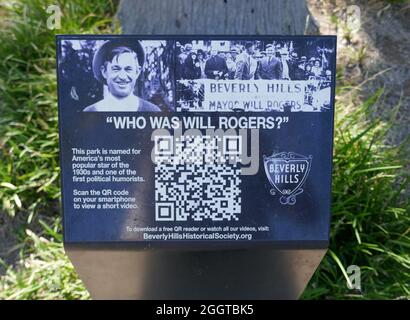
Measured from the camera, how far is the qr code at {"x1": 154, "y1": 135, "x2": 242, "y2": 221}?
191 centimetres

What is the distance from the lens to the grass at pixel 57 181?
2.61 metres

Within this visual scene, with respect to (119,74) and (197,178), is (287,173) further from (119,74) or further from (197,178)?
(119,74)

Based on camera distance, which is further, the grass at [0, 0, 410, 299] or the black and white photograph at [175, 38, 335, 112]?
the grass at [0, 0, 410, 299]

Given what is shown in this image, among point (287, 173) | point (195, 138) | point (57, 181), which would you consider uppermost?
point (195, 138)

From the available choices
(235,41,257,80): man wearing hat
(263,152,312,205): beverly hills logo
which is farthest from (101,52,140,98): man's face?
(263,152,312,205): beverly hills logo

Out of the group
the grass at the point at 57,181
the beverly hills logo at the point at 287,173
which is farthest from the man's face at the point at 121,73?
the grass at the point at 57,181

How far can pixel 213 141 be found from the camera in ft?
6.27

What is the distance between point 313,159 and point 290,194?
153 millimetres

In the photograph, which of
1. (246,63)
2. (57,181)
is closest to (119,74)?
(246,63)

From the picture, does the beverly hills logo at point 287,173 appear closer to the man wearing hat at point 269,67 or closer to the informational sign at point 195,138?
the informational sign at point 195,138

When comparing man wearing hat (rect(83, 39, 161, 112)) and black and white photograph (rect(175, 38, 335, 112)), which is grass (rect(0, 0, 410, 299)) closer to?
black and white photograph (rect(175, 38, 335, 112))

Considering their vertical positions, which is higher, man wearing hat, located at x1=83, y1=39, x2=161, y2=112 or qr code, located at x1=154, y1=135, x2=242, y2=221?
man wearing hat, located at x1=83, y1=39, x2=161, y2=112

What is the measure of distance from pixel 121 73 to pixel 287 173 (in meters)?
0.70

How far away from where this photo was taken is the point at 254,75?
189cm
